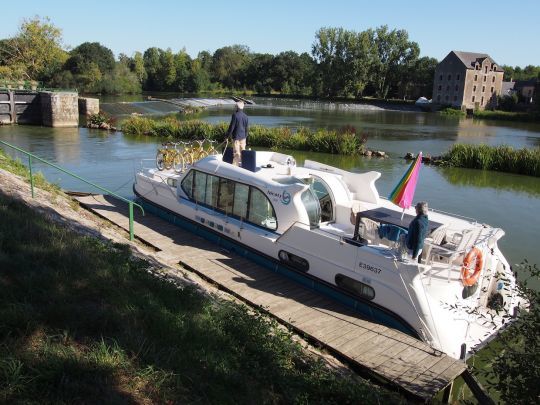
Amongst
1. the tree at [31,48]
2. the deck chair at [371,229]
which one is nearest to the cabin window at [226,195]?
the deck chair at [371,229]

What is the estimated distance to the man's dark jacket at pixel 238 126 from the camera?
43.0ft

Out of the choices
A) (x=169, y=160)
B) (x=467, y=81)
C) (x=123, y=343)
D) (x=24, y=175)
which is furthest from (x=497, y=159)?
(x=467, y=81)

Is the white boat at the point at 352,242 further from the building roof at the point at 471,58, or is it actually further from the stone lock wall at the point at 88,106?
the building roof at the point at 471,58

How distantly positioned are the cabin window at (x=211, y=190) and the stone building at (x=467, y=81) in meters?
95.4

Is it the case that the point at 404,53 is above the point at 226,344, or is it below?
above

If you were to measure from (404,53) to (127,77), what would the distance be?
2748 inches

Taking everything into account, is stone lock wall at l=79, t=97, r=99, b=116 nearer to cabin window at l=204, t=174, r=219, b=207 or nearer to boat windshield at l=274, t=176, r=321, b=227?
cabin window at l=204, t=174, r=219, b=207

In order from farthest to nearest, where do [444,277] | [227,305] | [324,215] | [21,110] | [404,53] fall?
[404,53] → [21,110] → [324,215] → [444,277] → [227,305]

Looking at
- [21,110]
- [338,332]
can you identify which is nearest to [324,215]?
[338,332]

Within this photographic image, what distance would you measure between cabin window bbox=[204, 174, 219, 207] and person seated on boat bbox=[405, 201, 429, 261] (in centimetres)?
566

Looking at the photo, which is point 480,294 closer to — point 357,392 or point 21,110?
point 357,392

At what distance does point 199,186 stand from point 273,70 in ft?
413

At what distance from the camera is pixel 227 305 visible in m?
7.58

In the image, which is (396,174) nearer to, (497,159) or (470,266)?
(497,159)
